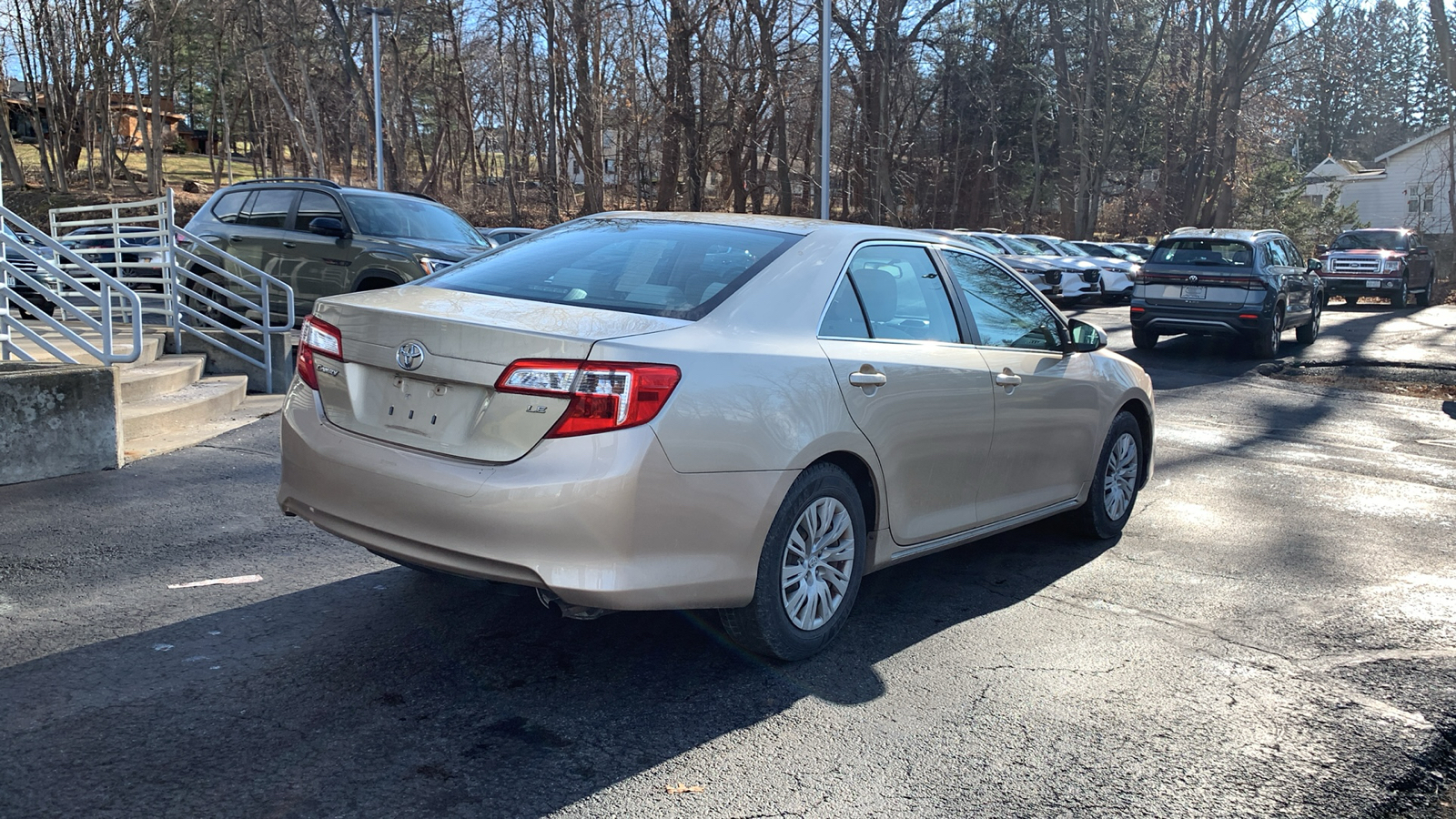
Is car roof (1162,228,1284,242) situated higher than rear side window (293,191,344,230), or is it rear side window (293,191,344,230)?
rear side window (293,191,344,230)

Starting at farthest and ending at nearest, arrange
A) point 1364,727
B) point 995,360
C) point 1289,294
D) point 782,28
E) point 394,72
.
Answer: point 394,72
point 782,28
point 1289,294
point 995,360
point 1364,727

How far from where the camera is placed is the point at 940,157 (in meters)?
50.4

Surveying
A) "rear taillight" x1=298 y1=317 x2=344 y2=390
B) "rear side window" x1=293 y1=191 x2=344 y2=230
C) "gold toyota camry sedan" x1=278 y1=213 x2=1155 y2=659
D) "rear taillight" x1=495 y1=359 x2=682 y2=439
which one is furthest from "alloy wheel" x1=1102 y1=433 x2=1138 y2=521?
"rear side window" x1=293 y1=191 x2=344 y2=230

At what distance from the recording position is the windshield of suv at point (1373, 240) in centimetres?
2862

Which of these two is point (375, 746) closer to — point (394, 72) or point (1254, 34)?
point (1254, 34)

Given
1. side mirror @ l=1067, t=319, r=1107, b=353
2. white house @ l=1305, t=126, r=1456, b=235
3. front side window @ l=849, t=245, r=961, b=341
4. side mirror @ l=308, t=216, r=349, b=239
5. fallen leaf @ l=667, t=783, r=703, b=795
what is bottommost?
fallen leaf @ l=667, t=783, r=703, b=795

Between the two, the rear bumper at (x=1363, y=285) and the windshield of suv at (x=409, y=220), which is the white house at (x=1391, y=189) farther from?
the windshield of suv at (x=409, y=220)

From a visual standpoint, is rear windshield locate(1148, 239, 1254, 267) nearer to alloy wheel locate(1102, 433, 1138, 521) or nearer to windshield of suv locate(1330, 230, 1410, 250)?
alloy wheel locate(1102, 433, 1138, 521)

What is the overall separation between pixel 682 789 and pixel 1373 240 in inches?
1218

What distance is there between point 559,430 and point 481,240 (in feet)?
33.3

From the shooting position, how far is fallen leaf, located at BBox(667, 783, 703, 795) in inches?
128

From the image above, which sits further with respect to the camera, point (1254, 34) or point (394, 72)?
point (394, 72)

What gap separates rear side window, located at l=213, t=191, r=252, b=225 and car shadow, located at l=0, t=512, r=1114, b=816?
376 inches

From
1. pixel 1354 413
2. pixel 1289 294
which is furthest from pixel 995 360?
pixel 1289 294
